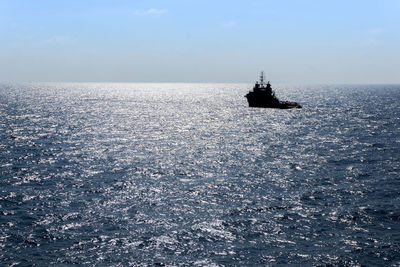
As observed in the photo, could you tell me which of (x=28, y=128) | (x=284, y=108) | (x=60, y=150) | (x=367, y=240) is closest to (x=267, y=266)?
(x=367, y=240)

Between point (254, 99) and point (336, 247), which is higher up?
point (254, 99)

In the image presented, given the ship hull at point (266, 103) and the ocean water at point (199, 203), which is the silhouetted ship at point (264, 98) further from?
the ocean water at point (199, 203)

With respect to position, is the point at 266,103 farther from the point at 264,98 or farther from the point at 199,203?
the point at 199,203

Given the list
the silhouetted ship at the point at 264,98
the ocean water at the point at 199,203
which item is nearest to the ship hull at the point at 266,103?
the silhouetted ship at the point at 264,98

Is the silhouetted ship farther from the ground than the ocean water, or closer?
farther from the ground

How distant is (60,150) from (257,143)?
38.5 metres

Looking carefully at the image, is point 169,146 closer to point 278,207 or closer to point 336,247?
point 278,207

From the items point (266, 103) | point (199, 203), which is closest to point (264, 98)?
point (266, 103)

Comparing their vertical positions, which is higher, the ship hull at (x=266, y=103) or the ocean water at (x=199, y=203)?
the ship hull at (x=266, y=103)

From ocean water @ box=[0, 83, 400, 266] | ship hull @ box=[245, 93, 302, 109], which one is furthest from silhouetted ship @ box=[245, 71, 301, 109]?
ocean water @ box=[0, 83, 400, 266]

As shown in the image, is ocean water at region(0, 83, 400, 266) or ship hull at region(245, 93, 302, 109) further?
ship hull at region(245, 93, 302, 109)

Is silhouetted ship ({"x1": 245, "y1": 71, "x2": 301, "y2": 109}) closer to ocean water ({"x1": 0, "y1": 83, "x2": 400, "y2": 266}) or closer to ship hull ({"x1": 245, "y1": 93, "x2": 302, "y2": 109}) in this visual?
ship hull ({"x1": 245, "y1": 93, "x2": 302, "y2": 109})

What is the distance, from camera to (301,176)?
48.1 meters

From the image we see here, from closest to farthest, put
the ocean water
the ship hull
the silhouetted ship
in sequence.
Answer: the ocean water, the silhouetted ship, the ship hull
